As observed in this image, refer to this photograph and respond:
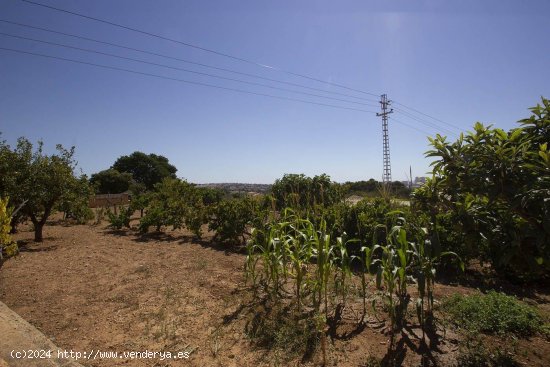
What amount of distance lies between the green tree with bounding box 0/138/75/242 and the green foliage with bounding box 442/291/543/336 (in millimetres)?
9050

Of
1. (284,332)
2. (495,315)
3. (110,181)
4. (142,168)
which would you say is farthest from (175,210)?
(142,168)

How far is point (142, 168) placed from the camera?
41750 millimetres

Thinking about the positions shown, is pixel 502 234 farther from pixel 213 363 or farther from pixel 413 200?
pixel 213 363

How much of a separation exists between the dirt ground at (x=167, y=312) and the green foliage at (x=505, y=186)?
45.8 inches

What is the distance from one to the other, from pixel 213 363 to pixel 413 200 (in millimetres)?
2648

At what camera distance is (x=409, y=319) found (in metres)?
3.45

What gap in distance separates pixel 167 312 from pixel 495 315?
150 inches

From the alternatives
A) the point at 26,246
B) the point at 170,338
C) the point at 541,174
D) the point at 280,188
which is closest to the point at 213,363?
the point at 170,338

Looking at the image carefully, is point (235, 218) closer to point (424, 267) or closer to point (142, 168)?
point (424, 267)

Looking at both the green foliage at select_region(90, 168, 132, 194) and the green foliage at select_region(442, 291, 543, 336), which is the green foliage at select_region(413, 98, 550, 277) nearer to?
the green foliage at select_region(442, 291, 543, 336)

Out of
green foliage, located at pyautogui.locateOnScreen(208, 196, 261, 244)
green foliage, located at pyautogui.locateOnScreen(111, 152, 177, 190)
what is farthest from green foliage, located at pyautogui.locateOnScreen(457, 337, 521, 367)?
green foliage, located at pyautogui.locateOnScreen(111, 152, 177, 190)

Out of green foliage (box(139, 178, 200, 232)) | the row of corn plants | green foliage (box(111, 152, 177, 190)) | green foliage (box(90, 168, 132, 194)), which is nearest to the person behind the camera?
the row of corn plants

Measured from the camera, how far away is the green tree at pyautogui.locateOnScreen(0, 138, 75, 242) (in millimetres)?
7531

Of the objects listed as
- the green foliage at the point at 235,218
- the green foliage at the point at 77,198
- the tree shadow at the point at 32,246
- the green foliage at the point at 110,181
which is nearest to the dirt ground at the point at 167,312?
the tree shadow at the point at 32,246
